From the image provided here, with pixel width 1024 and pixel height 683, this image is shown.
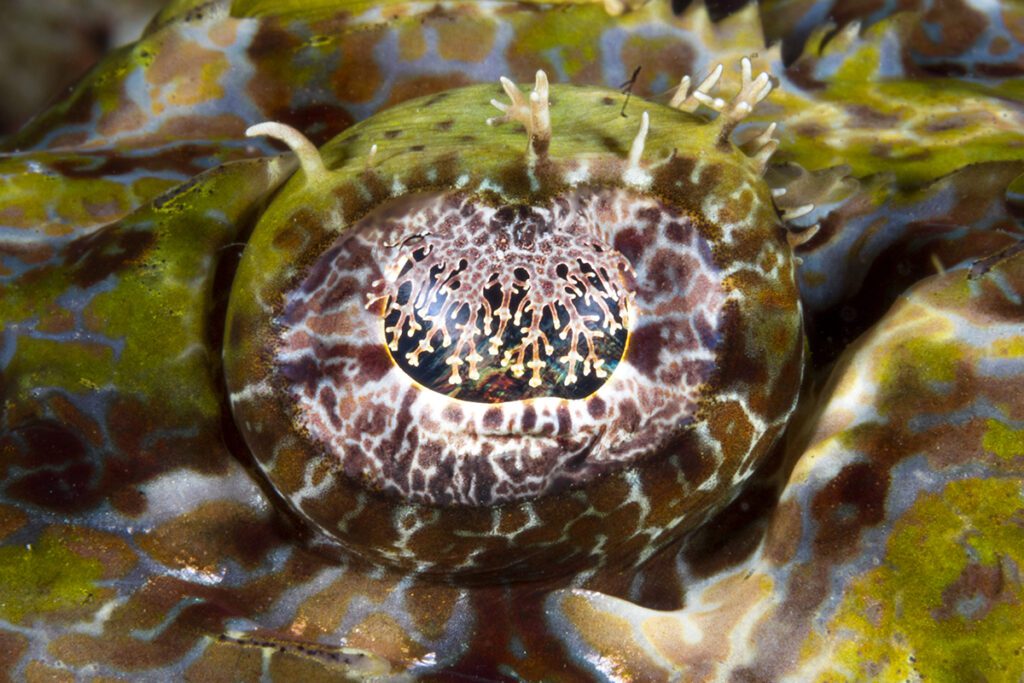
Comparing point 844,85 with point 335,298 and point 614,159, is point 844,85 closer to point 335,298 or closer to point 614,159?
point 614,159

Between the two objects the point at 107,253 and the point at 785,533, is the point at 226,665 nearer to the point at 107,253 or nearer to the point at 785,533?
the point at 107,253

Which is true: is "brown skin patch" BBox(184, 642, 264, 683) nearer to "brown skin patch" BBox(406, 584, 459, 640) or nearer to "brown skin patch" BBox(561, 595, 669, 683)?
"brown skin patch" BBox(406, 584, 459, 640)

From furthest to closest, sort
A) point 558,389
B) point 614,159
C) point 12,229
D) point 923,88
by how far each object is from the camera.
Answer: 1. point 923,88
2. point 12,229
3. point 614,159
4. point 558,389

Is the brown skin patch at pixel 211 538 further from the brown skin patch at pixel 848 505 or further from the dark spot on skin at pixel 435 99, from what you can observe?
the brown skin patch at pixel 848 505

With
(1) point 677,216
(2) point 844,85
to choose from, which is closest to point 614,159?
(1) point 677,216

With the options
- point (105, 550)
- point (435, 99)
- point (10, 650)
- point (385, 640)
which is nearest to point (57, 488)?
point (105, 550)

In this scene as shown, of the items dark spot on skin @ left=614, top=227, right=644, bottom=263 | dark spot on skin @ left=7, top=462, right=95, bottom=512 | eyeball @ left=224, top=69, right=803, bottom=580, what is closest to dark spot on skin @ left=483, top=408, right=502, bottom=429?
eyeball @ left=224, top=69, right=803, bottom=580

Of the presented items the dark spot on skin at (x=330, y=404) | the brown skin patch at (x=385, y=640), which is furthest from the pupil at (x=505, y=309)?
the brown skin patch at (x=385, y=640)
